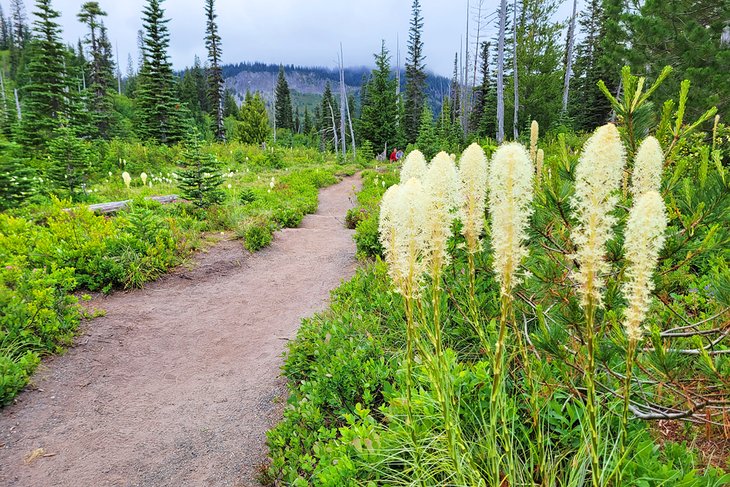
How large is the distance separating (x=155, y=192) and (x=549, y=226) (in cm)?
1404

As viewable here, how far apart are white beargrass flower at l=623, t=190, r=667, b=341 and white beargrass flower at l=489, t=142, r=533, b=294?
29cm

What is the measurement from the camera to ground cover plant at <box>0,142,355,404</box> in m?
4.74

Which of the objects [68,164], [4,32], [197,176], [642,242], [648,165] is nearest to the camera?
[642,242]

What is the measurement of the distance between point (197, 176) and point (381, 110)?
33706 mm

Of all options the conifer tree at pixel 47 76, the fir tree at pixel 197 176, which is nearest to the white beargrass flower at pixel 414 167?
the fir tree at pixel 197 176

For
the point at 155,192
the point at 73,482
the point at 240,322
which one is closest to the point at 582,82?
the point at 155,192

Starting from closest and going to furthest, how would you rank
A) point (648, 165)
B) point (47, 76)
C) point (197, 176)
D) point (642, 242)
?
point (642, 242)
point (648, 165)
point (197, 176)
point (47, 76)

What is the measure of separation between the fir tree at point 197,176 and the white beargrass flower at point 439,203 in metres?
10.3

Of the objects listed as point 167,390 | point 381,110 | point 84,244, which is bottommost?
point 167,390

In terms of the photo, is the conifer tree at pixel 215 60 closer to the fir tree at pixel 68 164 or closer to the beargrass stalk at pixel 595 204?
the fir tree at pixel 68 164

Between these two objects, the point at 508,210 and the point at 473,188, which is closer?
Answer: the point at 508,210

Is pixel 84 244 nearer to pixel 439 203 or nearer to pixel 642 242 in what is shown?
pixel 439 203

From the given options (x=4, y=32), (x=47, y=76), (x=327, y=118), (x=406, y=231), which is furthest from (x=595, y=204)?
(x=4, y=32)

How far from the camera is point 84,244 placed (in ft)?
22.2
